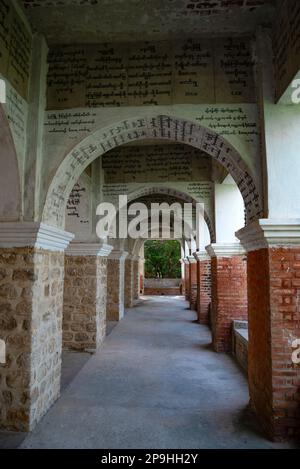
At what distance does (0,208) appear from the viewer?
3.66 meters

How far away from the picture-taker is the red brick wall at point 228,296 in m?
6.52

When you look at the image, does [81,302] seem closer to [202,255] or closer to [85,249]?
[85,249]

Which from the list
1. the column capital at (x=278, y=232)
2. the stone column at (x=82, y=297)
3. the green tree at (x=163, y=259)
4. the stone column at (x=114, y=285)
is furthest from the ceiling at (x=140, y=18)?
the green tree at (x=163, y=259)

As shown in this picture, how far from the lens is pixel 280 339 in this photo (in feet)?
10.6

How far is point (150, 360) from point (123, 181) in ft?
12.1

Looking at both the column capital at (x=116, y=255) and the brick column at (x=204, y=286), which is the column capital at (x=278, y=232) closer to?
the brick column at (x=204, y=286)

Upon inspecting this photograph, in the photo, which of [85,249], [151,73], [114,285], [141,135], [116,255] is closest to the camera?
[151,73]

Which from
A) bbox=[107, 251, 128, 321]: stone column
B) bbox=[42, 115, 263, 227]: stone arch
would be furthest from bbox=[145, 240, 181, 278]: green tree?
bbox=[42, 115, 263, 227]: stone arch

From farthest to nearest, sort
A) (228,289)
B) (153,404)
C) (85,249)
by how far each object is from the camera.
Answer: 1. (85,249)
2. (228,289)
3. (153,404)

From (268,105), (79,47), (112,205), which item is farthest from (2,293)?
(112,205)

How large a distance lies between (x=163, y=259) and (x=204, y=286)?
1903cm

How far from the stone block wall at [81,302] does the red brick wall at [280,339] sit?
394cm

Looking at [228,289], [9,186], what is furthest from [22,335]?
[228,289]

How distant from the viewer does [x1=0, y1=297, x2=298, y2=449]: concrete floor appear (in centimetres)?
325
